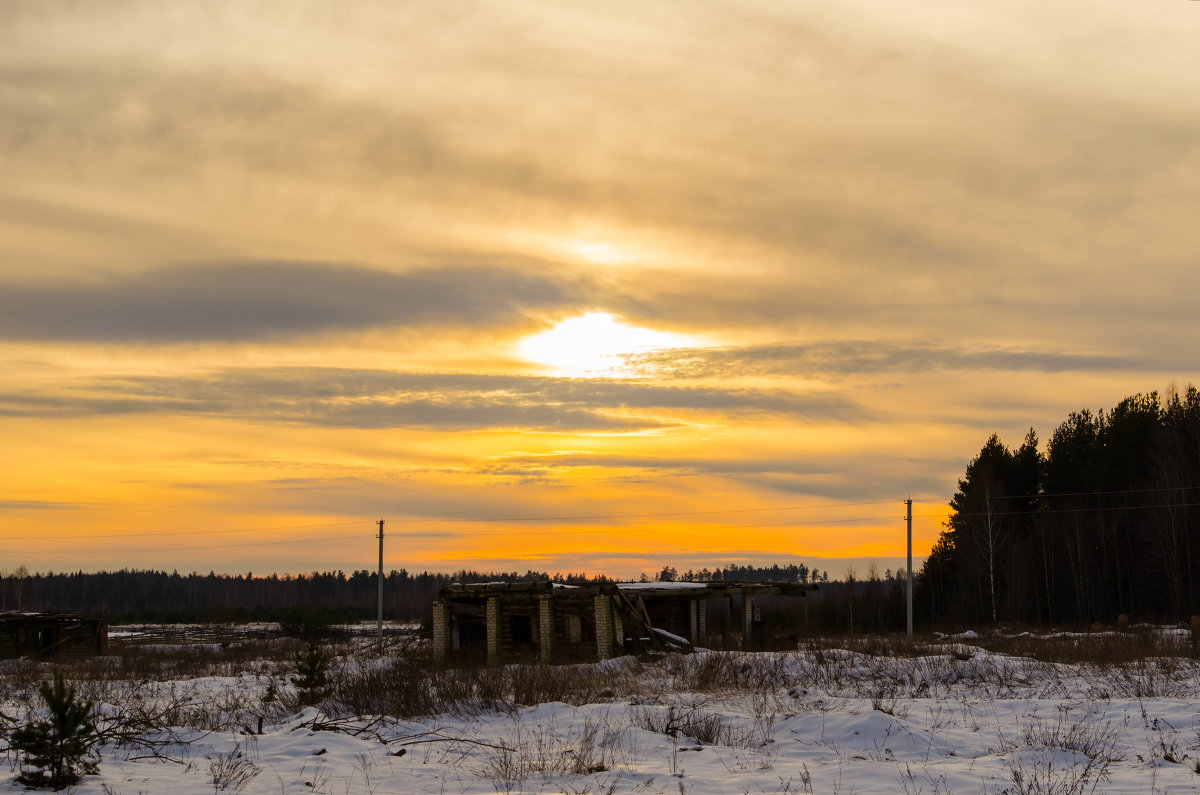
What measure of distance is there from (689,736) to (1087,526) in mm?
51996

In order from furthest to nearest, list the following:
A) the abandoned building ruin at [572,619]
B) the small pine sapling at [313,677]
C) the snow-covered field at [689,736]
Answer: the abandoned building ruin at [572,619] < the small pine sapling at [313,677] < the snow-covered field at [689,736]

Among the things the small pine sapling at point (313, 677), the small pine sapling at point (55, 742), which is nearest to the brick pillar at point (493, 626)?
the small pine sapling at point (313, 677)

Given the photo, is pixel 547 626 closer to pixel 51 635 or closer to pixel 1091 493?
pixel 51 635

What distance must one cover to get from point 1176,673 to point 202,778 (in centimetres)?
1964

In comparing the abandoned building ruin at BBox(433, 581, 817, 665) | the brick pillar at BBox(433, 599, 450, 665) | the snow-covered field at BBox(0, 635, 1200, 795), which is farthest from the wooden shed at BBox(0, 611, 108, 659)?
the snow-covered field at BBox(0, 635, 1200, 795)

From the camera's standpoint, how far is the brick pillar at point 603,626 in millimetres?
27562

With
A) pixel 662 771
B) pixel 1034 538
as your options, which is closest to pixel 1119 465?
pixel 1034 538

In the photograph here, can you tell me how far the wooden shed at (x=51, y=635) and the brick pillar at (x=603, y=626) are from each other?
1037 inches

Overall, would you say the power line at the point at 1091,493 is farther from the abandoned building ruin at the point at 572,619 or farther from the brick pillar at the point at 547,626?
the brick pillar at the point at 547,626

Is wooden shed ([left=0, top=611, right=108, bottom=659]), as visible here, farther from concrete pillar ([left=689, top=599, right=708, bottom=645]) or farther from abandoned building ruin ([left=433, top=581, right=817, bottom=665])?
concrete pillar ([left=689, top=599, right=708, bottom=645])

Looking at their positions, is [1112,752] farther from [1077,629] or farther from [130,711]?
[1077,629]

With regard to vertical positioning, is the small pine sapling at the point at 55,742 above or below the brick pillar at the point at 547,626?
above

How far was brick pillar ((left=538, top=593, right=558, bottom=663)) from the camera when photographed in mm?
28234

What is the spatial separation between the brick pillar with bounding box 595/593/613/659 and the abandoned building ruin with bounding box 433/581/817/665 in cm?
3
